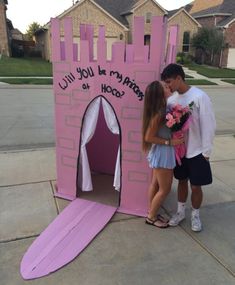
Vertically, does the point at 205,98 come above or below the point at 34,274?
above

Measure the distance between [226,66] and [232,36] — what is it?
328cm

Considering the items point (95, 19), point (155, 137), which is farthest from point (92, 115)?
point (95, 19)

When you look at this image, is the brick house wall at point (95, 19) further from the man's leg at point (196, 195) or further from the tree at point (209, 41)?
the man's leg at point (196, 195)

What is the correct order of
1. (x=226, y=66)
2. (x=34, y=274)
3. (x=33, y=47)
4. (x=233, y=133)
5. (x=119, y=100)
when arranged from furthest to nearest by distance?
(x=33, y=47) < (x=226, y=66) < (x=233, y=133) < (x=119, y=100) < (x=34, y=274)

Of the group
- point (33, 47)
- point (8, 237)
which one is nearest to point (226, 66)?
point (33, 47)

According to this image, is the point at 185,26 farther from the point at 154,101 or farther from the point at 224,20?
the point at 154,101

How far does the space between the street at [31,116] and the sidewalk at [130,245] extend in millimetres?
2268

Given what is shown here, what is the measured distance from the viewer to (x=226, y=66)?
32656 mm

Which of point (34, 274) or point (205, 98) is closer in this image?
point (34, 274)

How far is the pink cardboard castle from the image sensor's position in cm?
342

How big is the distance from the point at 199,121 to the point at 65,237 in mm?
1902

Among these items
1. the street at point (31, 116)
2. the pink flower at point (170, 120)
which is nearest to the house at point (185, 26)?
the street at point (31, 116)

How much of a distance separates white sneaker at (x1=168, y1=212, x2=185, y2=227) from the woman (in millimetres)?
311

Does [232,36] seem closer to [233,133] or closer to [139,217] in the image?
[233,133]
